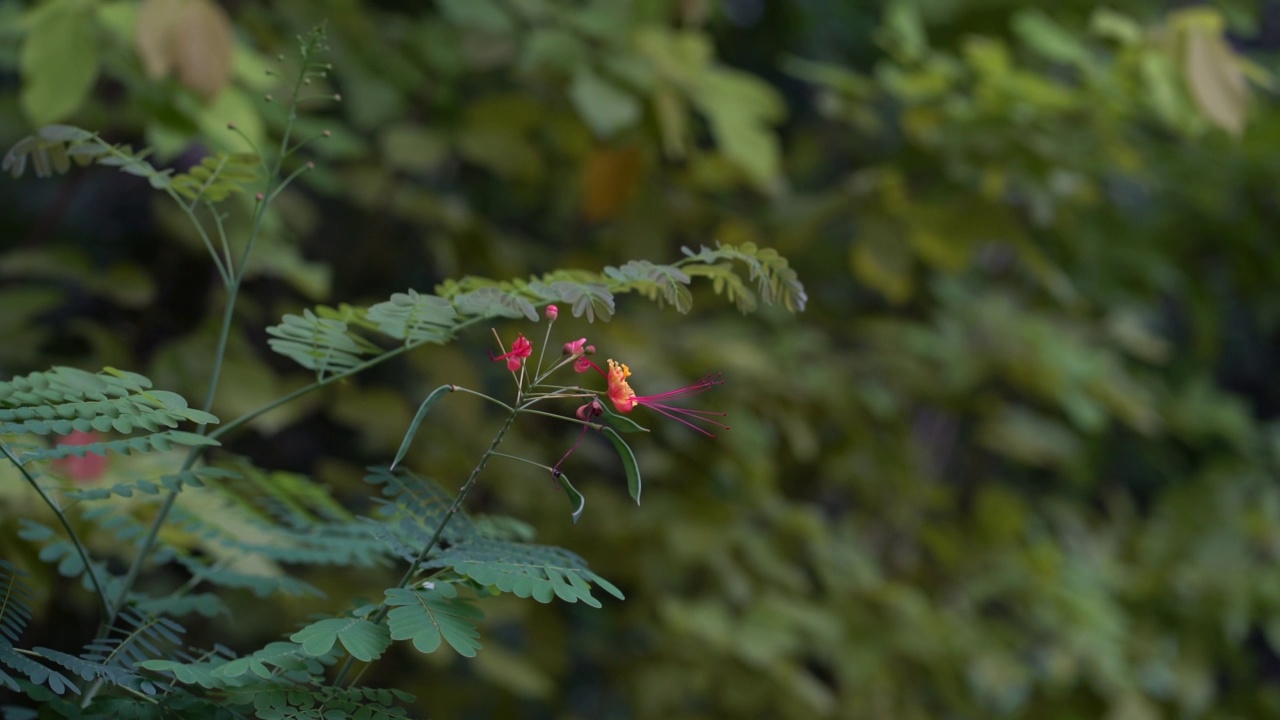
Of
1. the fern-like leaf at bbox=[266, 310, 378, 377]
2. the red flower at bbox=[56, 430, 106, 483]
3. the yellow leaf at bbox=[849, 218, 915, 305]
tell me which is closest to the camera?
the fern-like leaf at bbox=[266, 310, 378, 377]

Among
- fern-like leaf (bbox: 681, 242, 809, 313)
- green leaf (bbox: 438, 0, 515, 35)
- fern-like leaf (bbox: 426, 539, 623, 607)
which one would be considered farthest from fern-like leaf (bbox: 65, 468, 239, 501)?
green leaf (bbox: 438, 0, 515, 35)

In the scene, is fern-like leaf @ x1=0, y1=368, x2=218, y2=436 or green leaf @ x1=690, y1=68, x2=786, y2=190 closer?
fern-like leaf @ x1=0, y1=368, x2=218, y2=436

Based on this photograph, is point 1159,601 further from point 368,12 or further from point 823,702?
point 368,12

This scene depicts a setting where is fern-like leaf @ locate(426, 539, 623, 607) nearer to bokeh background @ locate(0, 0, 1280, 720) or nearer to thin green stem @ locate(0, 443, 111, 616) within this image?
thin green stem @ locate(0, 443, 111, 616)

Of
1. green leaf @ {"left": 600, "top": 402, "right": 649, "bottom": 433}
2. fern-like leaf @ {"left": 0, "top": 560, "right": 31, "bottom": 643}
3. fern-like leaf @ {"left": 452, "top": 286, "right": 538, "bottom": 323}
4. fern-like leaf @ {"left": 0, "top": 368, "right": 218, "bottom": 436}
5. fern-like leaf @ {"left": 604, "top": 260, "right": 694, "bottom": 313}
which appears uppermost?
fern-like leaf @ {"left": 604, "top": 260, "right": 694, "bottom": 313}

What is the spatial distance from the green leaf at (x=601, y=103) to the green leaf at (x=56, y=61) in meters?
0.45

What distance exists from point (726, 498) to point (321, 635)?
107cm

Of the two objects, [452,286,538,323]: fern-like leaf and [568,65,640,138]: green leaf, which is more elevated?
[452,286,538,323]: fern-like leaf

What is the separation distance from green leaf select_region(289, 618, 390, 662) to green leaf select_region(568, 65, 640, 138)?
2.33ft

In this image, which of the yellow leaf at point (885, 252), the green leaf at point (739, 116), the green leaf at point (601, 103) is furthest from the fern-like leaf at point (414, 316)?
the yellow leaf at point (885, 252)

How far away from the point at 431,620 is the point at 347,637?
0.03m

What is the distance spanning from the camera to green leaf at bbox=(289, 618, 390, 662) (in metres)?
0.37

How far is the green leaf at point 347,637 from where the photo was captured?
1.22 feet

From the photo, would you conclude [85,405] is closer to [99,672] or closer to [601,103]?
[99,672]
